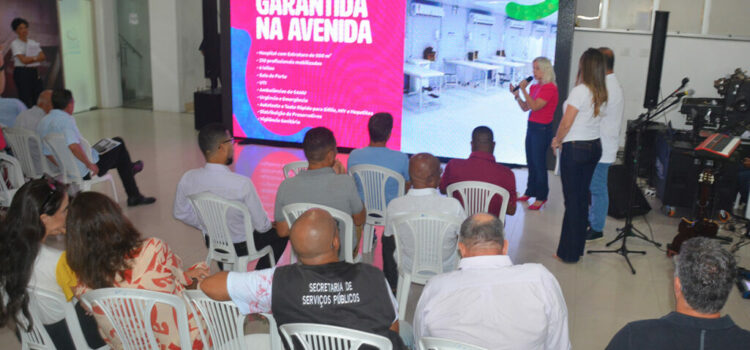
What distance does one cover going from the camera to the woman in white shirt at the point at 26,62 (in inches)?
368

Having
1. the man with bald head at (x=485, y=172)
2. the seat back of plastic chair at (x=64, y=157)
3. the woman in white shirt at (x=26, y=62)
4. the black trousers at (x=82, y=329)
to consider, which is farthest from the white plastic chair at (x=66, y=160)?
the woman in white shirt at (x=26, y=62)

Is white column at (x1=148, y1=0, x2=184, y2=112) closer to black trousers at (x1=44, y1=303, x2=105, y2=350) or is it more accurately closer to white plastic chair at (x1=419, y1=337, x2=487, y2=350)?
black trousers at (x1=44, y1=303, x2=105, y2=350)

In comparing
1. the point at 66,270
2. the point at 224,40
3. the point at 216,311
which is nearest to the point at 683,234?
the point at 216,311

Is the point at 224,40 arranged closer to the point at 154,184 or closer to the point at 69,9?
the point at 154,184

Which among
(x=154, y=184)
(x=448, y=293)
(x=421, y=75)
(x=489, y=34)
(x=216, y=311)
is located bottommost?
(x=154, y=184)

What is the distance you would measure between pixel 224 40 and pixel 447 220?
6456 millimetres

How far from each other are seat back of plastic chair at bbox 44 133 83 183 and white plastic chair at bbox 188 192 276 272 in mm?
2176

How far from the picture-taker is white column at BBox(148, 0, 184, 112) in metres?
11.7

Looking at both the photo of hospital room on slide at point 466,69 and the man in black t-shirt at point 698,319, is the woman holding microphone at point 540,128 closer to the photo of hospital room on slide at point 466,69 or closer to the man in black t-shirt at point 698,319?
the photo of hospital room on slide at point 466,69

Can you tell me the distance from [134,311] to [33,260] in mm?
537

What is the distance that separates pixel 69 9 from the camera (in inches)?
447

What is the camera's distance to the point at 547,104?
639 cm

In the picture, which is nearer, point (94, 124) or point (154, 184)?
point (154, 184)

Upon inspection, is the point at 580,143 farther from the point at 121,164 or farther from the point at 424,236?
the point at 121,164
